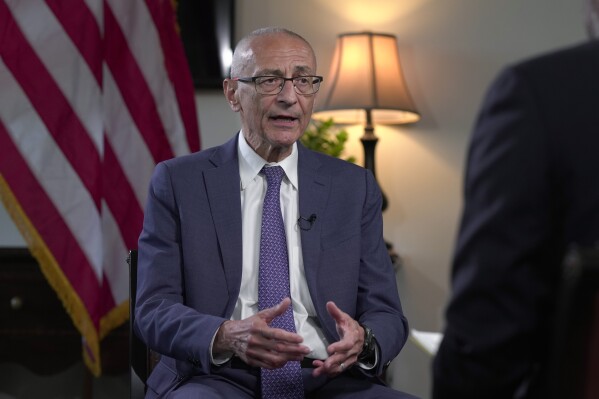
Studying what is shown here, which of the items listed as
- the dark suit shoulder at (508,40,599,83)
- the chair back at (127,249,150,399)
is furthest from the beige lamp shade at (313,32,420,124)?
the dark suit shoulder at (508,40,599,83)

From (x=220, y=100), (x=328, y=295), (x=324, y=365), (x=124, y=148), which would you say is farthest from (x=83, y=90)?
(x=324, y=365)

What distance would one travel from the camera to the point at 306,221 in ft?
7.34

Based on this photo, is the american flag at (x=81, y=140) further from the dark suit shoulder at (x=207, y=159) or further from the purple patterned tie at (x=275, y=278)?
the purple patterned tie at (x=275, y=278)

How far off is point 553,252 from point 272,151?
1.30 m

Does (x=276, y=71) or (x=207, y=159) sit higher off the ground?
(x=276, y=71)

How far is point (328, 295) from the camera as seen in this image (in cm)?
217

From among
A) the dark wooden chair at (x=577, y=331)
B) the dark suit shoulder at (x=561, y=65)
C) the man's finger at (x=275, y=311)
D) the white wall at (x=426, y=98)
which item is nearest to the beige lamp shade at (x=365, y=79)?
the white wall at (x=426, y=98)

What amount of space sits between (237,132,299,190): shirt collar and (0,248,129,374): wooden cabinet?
1.43 m

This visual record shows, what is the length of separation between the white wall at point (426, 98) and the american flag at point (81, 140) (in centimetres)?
55

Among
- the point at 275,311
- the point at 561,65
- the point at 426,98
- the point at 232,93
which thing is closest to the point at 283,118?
the point at 232,93

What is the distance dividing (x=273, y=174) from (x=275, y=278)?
11.8 inches

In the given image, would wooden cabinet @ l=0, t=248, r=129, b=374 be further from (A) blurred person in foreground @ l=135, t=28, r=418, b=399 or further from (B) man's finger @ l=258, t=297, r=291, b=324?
(B) man's finger @ l=258, t=297, r=291, b=324

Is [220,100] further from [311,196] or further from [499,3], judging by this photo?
[311,196]

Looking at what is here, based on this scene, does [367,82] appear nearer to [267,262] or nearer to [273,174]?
[273,174]
